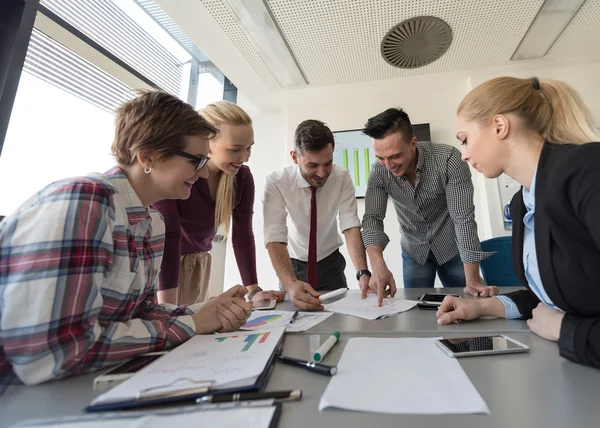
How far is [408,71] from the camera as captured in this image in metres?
2.81

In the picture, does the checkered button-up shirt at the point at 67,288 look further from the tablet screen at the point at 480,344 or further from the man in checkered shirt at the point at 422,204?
the man in checkered shirt at the point at 422,204

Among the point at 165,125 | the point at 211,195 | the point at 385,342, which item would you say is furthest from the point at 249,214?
the point at 385,342

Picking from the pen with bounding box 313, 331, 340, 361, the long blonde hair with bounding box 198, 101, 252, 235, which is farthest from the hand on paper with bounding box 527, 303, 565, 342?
the long blonde hair with bounding box 198, 101, 252, 235

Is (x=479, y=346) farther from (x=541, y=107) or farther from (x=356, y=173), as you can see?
(x=356, y=173)

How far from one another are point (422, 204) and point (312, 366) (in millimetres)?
1393

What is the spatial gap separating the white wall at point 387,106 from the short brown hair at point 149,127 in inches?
94.0

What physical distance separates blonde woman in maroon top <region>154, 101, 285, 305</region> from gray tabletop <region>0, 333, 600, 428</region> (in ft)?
2.45

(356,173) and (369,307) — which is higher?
(356,173)

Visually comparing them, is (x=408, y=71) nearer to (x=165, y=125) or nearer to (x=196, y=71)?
(x=196, y=71)

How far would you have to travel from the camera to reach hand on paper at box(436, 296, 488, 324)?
2.98 ft

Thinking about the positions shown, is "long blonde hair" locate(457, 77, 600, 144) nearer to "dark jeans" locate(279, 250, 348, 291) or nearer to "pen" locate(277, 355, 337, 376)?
"pen" locate(277, 355, 337, 376)

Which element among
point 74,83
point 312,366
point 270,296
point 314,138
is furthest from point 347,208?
point 74,83

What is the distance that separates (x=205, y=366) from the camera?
578mm

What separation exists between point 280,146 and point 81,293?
9.68ft
